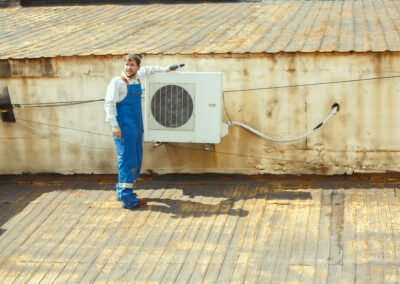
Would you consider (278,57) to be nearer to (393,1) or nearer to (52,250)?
(52,250)

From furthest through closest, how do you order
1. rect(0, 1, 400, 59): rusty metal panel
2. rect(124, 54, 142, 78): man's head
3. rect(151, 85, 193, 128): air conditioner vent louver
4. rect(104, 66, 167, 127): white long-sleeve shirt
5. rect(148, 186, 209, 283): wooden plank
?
rect(0, 1, 400, 59): rusty metal panel, rect(151, 85, 193, 128): air conditioner vent louver, rect(124, 54, 142, 78): man's head, rect(104, 66, 167, 127): white long-sleeve shirt, rect(148, 186, 209, 283): wooden plank

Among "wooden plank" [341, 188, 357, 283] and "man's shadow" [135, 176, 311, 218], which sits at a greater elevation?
"wooden plank" [341, 188, 357, 283]

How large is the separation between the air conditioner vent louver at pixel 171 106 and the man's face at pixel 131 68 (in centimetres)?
69

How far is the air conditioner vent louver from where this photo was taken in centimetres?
819

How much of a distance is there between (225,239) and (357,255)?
146 centimetres

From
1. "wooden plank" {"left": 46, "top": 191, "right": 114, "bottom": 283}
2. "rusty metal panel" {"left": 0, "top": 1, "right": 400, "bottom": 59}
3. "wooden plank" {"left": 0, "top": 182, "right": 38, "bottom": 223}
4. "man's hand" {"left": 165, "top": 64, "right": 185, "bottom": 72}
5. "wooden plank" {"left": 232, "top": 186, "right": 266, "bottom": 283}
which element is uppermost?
"rusty metal panel" {"left": 0, "top": 1, "right": 400, "bottom": 59}

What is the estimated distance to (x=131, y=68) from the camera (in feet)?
24.7

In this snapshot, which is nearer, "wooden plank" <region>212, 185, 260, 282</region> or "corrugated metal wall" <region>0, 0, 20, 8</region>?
"wooden plank" <region>212, 185, 260, 282</region>

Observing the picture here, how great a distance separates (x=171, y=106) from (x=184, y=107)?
0.59 ft

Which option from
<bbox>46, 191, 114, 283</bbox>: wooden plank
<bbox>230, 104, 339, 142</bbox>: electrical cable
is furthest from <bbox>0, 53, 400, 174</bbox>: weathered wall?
<bbox>46, 191, 114, 283</bbox>: wooden plank

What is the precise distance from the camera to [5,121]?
9211 mm

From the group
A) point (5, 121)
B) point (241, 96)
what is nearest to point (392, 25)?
point (241, 96)

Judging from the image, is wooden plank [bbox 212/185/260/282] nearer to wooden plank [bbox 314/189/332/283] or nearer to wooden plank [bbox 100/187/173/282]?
wooden plank [bbox 314/189/332/283]

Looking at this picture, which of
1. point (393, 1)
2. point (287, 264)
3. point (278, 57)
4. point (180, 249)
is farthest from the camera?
point (393, 1)
